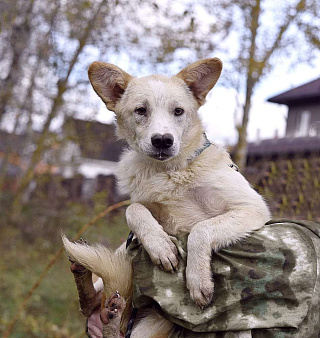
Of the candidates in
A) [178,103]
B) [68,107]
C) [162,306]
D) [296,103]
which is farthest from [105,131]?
[296,103]

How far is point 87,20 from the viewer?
6125mm

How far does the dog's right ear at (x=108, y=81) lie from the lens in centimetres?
272

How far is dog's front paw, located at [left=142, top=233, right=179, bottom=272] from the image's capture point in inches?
82.8

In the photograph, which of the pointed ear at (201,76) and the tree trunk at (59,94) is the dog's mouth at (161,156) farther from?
the tree trunk at (59,94)

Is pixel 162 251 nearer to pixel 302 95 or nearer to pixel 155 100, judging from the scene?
pixel 155 100

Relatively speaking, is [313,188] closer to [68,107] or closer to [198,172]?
[198,172]

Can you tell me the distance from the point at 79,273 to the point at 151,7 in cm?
325

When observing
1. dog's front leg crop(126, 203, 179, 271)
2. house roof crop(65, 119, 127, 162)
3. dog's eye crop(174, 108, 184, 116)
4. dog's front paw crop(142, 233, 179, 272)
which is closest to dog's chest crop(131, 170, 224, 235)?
dog's front leg crop(126, 203, 179, 271)

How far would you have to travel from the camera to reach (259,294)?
6.47ft

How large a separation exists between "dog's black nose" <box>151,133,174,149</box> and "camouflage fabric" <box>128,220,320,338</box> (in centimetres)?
73

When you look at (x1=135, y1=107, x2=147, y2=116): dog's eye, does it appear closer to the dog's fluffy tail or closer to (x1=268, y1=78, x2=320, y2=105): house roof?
the dog's fluffy tail

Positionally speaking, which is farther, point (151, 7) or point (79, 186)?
point (79, 186)

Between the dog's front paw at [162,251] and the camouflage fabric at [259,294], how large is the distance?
0.06 meters

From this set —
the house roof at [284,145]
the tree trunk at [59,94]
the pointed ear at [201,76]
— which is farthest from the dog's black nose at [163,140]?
the house roof at [284,145]
